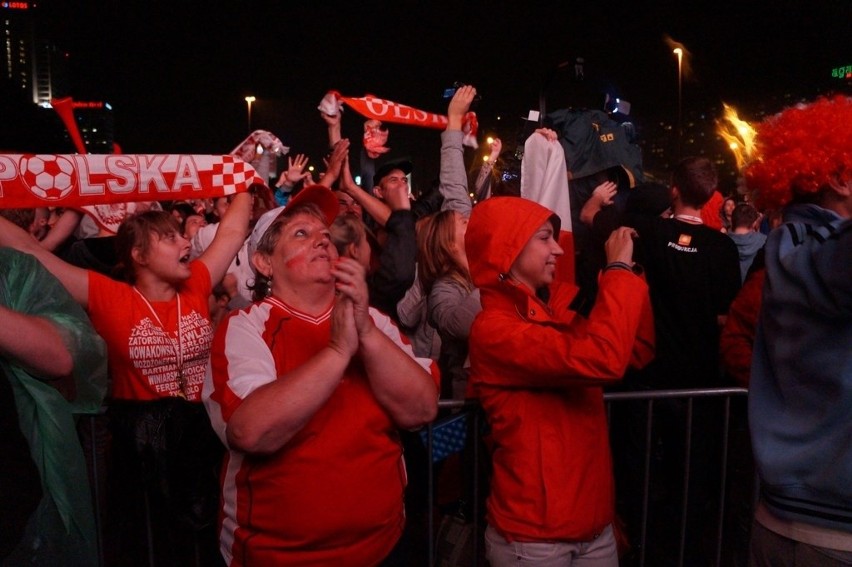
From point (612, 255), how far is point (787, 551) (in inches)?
48.7

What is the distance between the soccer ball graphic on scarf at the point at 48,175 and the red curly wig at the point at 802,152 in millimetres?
3047

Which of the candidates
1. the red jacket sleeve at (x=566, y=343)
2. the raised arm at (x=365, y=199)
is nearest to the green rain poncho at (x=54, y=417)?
the red jacket sleeve at (x=566, y=343)

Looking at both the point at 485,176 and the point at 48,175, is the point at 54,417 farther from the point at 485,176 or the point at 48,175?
the point at 485,176

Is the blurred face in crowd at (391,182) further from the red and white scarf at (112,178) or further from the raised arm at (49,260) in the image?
the raised arm at (49,260)

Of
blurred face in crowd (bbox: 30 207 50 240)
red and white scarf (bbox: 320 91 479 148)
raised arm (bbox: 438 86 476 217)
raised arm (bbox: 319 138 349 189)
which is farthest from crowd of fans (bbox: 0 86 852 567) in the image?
blurred face in crowd (bbox: 30 207 50 240)

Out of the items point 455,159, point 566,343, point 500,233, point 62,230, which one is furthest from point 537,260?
point 62,230

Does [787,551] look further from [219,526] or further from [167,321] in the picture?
[167,321]

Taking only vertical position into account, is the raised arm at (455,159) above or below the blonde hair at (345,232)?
above

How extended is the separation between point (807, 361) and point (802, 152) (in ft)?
2.40

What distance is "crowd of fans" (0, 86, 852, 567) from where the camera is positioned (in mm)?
1982

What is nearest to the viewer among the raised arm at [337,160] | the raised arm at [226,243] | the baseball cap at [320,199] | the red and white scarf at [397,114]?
the baseball cap at [320,199]

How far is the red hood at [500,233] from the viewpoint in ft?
9.09

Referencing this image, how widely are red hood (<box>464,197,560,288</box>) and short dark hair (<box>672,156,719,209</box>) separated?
184cm

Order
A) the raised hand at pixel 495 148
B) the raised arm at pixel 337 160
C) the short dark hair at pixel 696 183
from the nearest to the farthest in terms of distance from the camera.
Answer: the short dark hair at pixel 696 183, the raised arm at pixel 337 160, the raised hand at pixel 495 148
